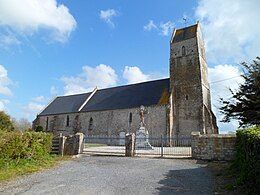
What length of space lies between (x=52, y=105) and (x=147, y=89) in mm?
19633

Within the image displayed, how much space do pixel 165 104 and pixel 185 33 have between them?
11322 mm

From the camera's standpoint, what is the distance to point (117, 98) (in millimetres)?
Answer: 31531

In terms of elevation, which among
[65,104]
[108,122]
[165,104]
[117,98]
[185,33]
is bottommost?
[108,122]

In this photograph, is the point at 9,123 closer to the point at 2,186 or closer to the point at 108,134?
the point at 108,134

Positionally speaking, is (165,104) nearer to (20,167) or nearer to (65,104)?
(20,167)

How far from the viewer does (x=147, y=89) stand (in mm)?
30109

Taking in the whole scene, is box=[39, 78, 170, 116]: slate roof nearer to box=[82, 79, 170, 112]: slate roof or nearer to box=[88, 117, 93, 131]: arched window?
box=[82, 79, 170, 112]: slate roof

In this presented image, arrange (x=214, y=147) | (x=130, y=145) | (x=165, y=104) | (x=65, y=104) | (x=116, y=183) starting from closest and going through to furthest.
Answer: (x=116, y=183), (x=214, y=147), (x=130, y=145), (x=165, y=104), (x=65, y=104)

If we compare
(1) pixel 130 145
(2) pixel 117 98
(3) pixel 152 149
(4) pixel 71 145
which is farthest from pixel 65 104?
(1) pixel 130 145

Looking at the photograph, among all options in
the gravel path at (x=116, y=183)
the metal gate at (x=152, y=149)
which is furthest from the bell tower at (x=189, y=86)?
the gravel path at (x=116, y=183)

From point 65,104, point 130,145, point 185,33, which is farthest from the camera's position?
point 65,104

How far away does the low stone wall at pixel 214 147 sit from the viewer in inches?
426

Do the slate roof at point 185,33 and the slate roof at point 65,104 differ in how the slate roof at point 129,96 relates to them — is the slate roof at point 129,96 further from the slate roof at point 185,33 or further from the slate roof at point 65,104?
the slate roof at point 185,33

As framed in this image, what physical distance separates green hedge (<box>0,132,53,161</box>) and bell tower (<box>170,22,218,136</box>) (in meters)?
17.0
